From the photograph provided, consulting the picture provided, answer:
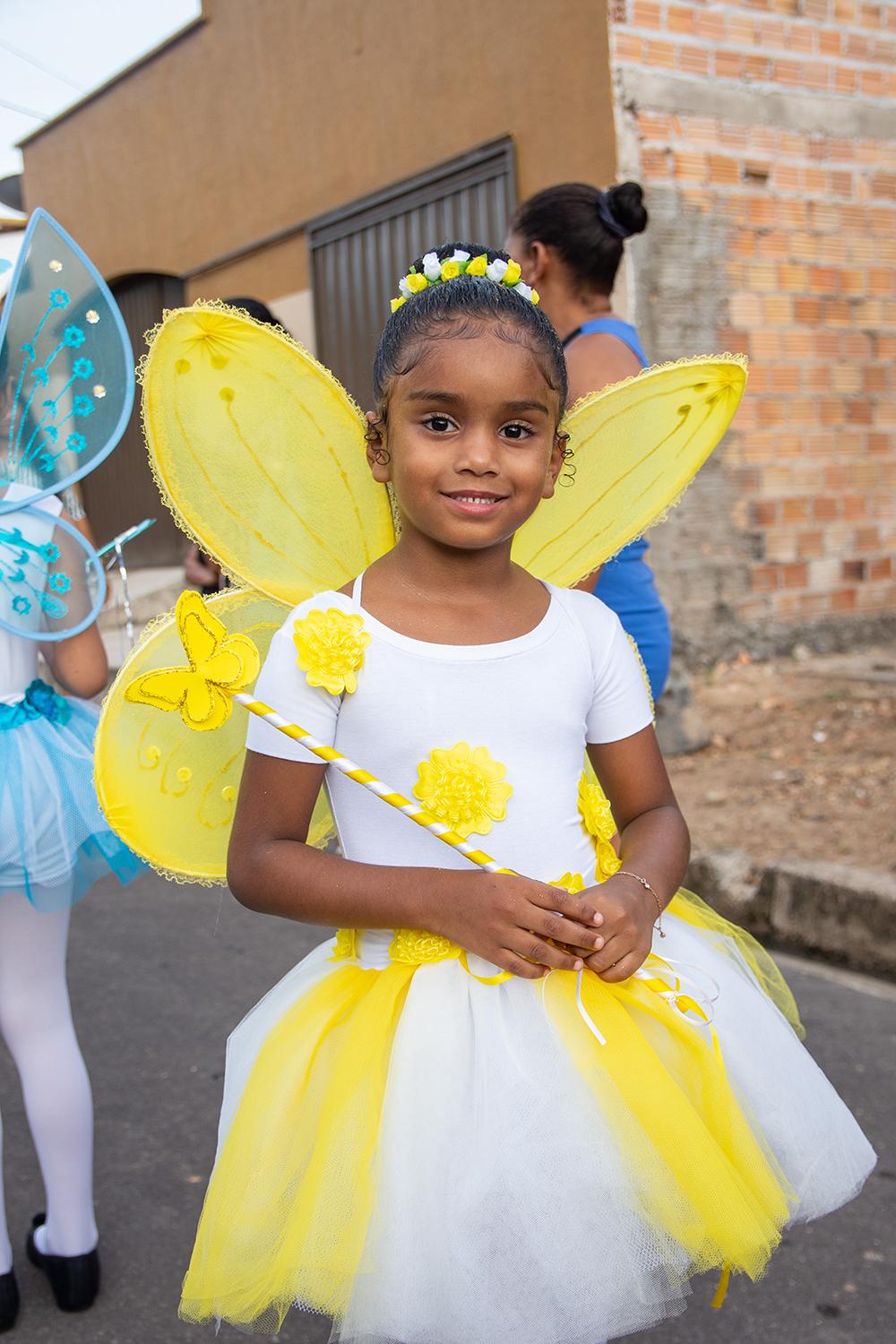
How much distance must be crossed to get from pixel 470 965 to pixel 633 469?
34.8 inches

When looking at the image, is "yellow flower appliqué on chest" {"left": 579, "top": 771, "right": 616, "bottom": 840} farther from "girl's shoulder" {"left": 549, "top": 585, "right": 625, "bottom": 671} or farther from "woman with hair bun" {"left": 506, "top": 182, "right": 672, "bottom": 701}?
Answer: "woman with hair bun" {"left": 506, "top": 182, "right": 672, "bottom": 701}

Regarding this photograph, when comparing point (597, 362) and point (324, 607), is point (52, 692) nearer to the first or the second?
point (324, 607)

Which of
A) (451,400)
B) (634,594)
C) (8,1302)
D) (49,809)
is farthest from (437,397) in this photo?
(8,1302)

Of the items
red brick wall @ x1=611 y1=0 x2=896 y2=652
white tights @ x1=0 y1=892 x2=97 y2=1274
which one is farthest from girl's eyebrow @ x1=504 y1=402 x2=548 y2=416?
Result: red brick wall @ x1=611 y1=0 x2=896 y2=652

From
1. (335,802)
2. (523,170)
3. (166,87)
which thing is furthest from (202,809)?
(166,87)

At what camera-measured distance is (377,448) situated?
1815mm

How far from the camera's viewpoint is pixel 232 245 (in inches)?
434

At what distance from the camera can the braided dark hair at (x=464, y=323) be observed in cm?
167

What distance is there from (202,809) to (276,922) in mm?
2976

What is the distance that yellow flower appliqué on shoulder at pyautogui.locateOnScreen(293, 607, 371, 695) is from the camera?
5.44 feet

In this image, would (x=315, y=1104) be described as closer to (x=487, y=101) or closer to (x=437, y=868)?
(x=437, y=868)

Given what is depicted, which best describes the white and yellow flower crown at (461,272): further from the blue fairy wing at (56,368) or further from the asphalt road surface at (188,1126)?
the asphalt road surface at (188,1126)

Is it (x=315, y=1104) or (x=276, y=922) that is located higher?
(x=315, y=1104)

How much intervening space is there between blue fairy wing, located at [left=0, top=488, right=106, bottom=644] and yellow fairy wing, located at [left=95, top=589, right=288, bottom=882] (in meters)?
0.67
